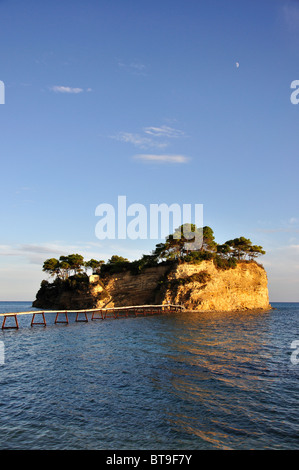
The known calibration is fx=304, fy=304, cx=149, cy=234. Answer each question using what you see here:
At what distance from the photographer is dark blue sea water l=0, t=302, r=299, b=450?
11922 millimetres

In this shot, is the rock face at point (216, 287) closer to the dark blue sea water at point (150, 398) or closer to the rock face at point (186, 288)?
the rock face at point (186, 288)

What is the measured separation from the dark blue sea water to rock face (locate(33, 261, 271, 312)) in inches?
1717

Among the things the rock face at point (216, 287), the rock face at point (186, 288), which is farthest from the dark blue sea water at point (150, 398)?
the rock face at point (186, 288)

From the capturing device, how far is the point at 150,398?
16109 millimetres

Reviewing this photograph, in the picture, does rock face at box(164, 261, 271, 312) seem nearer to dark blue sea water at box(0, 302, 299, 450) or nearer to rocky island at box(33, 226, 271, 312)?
rocky island at box(33, 226, 271, 312)

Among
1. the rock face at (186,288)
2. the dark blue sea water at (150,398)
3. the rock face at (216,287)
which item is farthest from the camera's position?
the rock face at (186,288)

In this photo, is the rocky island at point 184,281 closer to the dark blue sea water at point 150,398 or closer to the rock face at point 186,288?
the rock face at point 186,288

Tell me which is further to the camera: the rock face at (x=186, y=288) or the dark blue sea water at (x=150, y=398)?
the rock face at (x=186, y=288)

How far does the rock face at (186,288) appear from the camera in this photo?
244ft

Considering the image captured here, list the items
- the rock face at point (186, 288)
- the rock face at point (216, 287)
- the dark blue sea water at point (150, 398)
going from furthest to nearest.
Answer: the rock face at point (186, 288) → the rock face at point (216, 287) → the dark blue sea water at point (150, 398)

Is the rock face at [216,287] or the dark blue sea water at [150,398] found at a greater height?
the rock face at [216,287]

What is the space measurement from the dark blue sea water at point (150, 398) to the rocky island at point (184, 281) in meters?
44.0
